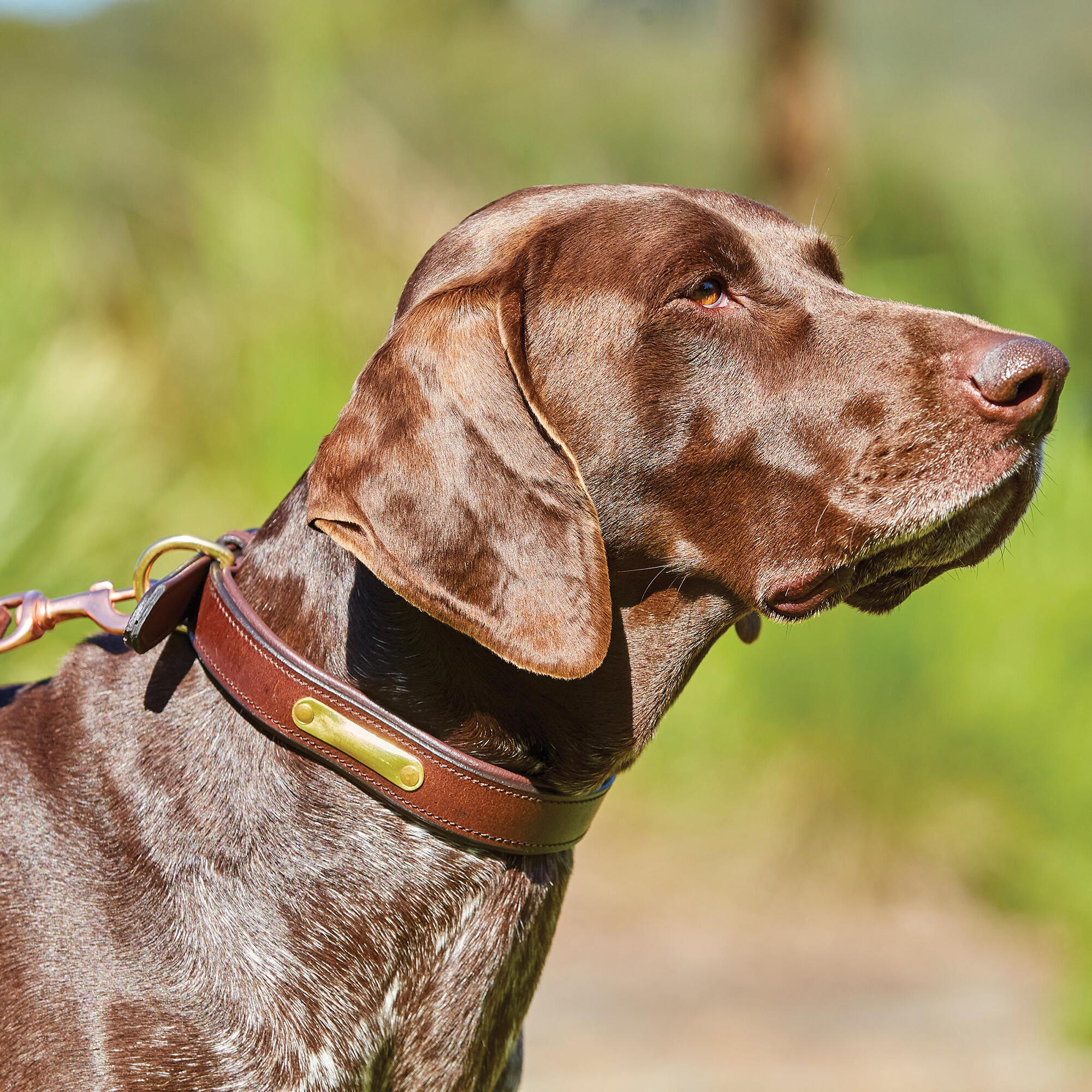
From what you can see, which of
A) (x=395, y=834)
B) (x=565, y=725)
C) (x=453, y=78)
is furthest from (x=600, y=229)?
(x=453, y=78)

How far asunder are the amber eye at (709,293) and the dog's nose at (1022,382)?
1.62ft

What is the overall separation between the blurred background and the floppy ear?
387cm

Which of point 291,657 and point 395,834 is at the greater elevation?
point 291,657

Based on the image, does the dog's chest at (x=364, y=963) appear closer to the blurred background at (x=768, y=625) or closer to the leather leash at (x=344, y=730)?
the leather leash at (x=344, y=730)

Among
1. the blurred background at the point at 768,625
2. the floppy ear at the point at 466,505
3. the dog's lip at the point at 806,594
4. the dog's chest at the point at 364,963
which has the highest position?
the floppy ear at the point at 466,505

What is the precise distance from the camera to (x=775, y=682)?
23.8ft

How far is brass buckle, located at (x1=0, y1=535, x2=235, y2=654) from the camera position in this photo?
2553 mm

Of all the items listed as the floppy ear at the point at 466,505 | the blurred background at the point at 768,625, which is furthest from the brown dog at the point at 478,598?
the blurred background at the point at 768,625

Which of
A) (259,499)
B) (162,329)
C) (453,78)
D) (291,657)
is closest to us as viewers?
(291,657)

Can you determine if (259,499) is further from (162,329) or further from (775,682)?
(775,682)

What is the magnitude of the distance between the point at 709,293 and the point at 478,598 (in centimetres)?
79

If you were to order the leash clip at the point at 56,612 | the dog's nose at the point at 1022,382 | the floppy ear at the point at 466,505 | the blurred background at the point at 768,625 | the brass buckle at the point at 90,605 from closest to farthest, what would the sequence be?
the floppy ear at the point at 466,505, the dog's nose at the point at 1022,382, the brass buckle at the point at 90,605, the leash clip at the point at 56,612, the blurred background at the point at 768,625

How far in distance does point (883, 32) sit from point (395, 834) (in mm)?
16764

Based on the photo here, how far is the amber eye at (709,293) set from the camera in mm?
2615
